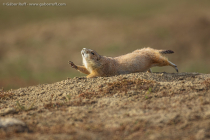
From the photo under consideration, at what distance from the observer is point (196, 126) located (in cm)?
500

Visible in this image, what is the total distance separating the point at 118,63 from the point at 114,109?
455cm

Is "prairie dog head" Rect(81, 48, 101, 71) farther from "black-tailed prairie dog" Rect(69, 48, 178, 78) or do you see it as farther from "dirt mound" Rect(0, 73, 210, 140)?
"dirt mound" Rect(0, 73, 210, 140)

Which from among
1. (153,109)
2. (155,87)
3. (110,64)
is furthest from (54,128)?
(110,64)

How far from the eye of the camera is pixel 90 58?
1014 centimetres

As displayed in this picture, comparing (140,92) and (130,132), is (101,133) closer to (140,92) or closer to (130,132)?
(130,132)

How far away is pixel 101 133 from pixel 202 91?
3541 millimetres

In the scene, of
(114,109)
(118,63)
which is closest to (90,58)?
(118,63)

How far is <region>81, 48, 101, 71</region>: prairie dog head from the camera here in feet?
33.2

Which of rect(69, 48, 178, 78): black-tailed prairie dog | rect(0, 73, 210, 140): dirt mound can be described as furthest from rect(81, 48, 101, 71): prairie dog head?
rect(0, 73, 210, 140): dirt mound

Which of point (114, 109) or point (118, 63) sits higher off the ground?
point (118, 63)

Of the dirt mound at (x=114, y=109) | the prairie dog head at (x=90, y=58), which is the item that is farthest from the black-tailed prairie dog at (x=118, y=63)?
the dirt mound at (x=114, y=109)

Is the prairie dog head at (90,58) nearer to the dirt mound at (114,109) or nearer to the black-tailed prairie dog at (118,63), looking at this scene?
the black-tailed prairie dog at (118,63)

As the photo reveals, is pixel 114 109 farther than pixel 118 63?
No

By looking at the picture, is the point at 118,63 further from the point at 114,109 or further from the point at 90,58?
the point at 114,109
